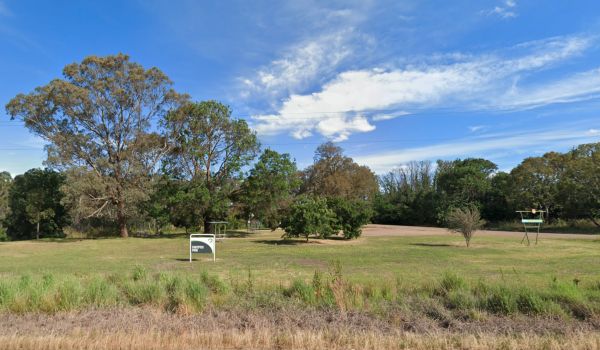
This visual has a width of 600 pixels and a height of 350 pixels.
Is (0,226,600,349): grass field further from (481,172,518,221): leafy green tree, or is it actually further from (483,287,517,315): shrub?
(481,172,518,221): leafy green tree

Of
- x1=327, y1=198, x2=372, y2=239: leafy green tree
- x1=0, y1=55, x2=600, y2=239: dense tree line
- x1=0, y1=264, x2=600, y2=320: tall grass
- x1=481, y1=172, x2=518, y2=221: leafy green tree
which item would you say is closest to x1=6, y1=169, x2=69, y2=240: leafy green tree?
x1=0, y1=55, x2=600, y2=239: dense tree line

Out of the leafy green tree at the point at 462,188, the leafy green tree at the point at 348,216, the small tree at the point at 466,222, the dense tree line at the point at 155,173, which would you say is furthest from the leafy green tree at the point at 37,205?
the leafy green tree at the point at 462,188

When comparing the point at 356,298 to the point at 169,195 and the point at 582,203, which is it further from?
the point at 582,203

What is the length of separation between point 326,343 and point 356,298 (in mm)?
2002

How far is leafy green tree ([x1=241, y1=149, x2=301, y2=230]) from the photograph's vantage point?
3662 centimetres

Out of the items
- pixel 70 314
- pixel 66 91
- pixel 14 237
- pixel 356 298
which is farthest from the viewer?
pixel 14 237

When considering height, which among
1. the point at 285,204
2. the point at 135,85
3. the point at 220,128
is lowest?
the point at 285,204

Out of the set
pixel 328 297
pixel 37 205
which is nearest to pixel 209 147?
pixel 37 205

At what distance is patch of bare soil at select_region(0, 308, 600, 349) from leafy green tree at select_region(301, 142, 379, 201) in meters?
59.8

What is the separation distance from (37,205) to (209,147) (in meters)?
17.1

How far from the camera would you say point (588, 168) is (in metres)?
41.6

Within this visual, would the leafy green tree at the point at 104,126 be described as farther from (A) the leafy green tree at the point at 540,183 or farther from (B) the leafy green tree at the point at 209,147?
(A) the leafy green tree at the point at 540,183

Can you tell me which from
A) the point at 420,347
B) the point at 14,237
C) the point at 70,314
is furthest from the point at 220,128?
the point at 420,347

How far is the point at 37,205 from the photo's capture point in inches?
1593
